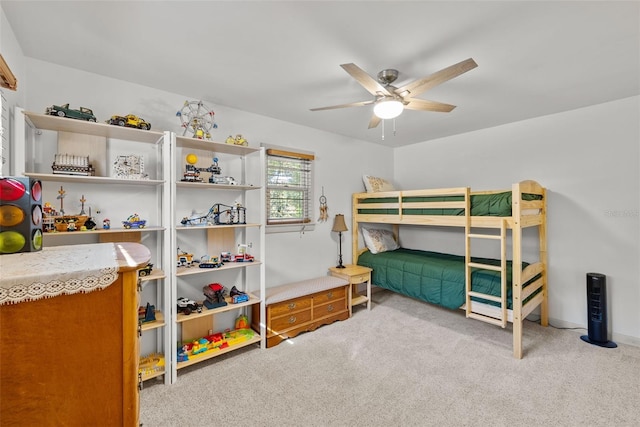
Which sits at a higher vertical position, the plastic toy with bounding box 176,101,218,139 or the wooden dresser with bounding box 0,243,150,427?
the plastic toy with bounding box 176,101,218,139

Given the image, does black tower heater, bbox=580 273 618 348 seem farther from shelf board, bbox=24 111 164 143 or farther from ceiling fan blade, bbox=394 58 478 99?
shelf board, bbox=24 111 164 143

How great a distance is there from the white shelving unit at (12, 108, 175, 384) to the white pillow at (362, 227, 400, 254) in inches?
107

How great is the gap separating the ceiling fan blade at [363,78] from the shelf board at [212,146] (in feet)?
4.14

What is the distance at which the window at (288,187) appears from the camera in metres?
3.38

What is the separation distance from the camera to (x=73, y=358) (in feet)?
2.46

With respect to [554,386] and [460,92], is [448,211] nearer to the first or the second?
[460,92]

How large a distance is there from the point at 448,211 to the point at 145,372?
3.28 m

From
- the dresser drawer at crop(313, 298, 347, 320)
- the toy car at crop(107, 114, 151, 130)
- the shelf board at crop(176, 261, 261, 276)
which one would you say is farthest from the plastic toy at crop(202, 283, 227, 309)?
the toy car at crop(107, 114, 151, 130)

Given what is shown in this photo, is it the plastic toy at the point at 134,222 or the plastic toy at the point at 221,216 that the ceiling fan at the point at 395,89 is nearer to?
the plastic toy at the point at 221,216

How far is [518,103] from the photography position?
114 inches

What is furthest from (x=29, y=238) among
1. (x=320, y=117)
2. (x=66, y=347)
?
(x=320, y=117)

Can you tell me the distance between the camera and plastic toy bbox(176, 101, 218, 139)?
2.52 metres

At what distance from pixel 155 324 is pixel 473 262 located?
332cm

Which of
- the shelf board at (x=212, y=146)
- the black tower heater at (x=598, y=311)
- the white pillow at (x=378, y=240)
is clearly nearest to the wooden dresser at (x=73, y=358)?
the shelf board at (x=212, y=146)
